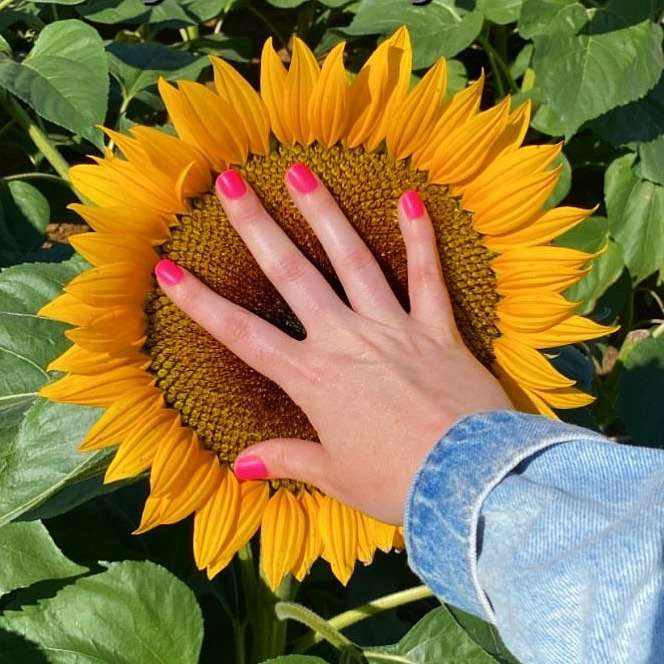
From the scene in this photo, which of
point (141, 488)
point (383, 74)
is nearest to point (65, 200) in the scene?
point (141, 488)

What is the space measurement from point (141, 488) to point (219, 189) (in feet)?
2.51

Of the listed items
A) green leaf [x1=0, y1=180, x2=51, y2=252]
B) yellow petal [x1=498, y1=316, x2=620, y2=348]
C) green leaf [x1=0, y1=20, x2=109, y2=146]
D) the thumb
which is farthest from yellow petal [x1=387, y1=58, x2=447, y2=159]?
green leaf [x1=0, y1=180, x2=51, y2=252]

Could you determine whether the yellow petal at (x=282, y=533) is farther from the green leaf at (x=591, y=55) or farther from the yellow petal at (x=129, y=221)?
the green leaf at (x=591, y=55)

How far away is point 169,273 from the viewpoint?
0.99 metres

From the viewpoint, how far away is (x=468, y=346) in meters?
1.07

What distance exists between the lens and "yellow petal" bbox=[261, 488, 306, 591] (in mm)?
1068

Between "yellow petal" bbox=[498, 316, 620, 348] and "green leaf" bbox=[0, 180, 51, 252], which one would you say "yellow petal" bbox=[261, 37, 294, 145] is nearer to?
"yellow petal" bbox=[498, 316, 620, 348]

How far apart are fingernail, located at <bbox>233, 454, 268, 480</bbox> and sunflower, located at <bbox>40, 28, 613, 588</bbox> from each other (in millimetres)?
31

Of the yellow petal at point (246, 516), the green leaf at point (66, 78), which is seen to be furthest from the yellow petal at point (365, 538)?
the green leaf at point (66, 78)

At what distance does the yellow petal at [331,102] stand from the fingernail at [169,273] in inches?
8.0

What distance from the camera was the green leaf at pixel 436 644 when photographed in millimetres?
1345

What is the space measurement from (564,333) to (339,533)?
0.33 metres

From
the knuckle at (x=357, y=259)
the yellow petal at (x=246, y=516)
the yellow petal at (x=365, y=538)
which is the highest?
the knuckle at (x=357, y=259)

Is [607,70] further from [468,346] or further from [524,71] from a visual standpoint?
[468,346]
